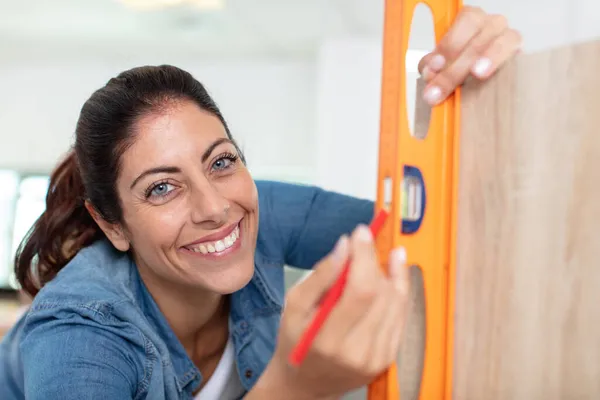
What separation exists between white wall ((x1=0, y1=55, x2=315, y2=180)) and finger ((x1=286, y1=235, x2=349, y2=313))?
357 cm

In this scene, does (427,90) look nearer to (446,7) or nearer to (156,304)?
(446,7)

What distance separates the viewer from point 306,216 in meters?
1.24

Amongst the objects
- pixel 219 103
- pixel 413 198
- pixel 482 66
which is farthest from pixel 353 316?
pixel 219 103

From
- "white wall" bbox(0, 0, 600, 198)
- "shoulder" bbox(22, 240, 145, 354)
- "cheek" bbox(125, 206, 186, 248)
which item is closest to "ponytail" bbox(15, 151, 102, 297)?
"shoulder" bbox(22, 240, 145, 354)

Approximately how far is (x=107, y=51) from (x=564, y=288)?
161 inches

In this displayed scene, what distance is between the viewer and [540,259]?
67 cm

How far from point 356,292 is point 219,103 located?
3773 mm

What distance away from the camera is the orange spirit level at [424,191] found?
67 cm

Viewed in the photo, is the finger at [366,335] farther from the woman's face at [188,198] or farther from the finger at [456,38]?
the woman's face at [188,198]

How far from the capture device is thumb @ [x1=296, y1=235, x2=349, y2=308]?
0.57 metres

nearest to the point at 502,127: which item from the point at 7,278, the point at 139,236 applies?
the point at 139,236

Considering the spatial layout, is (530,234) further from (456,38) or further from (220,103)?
(220,103)

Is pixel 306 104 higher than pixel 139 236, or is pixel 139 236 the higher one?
pixel 306 104

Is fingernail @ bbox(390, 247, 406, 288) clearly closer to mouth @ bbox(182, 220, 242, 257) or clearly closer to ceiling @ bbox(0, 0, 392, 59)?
mouth @ bbox(182, 220, 242, 257)
